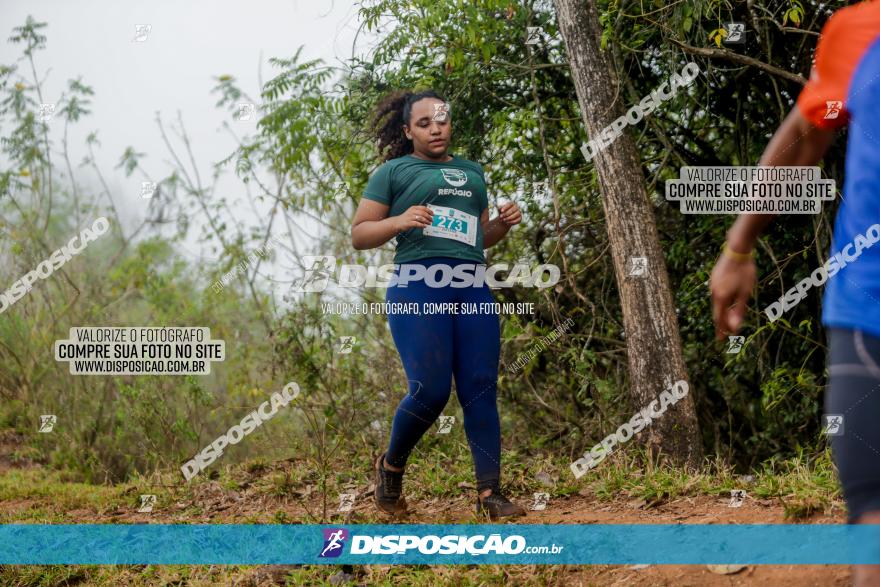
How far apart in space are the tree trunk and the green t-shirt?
132 cm

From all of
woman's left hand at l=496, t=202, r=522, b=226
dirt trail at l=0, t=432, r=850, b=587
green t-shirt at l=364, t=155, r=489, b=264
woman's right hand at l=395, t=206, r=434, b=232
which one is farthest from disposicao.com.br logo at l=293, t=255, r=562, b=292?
dirt trail at l=0, t=432, r=850, b=587

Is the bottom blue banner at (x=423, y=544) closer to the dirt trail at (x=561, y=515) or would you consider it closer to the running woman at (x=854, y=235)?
the dirt trail at (x=561, y=515)

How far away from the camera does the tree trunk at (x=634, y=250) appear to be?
5320mm

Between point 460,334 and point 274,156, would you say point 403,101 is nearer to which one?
point 460,334

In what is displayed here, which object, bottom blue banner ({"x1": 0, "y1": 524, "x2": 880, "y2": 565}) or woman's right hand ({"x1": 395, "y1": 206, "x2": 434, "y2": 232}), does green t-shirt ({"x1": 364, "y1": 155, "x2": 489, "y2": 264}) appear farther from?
bottom blue banner ({"x1": 0, "y1": 524, "x2": 880, "y2": 565})

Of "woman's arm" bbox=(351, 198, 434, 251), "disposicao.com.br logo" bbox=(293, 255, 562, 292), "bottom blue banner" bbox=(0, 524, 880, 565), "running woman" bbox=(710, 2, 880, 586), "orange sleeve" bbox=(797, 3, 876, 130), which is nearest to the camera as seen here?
"running woman" bbox=(710, 2, 880, 586)

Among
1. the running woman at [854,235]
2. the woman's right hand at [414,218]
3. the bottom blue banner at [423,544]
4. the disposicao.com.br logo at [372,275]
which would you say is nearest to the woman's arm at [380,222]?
the woman's right hand at [414,218]

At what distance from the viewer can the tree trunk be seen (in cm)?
532

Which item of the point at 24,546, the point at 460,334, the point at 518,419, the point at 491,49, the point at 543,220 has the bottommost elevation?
the point at 24,546

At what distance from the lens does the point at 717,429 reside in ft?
22.1

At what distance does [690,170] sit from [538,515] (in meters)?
2.94

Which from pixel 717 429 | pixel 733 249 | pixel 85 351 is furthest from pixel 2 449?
pixel 733 249

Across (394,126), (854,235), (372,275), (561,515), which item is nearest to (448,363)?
(561,515)

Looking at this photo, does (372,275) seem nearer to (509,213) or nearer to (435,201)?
(509,213)
